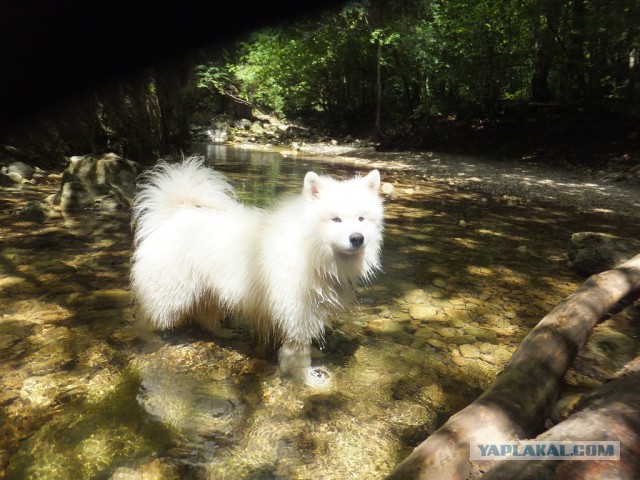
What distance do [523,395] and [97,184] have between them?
304 inches

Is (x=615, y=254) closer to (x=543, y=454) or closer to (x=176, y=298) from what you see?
(x=543, y=454)

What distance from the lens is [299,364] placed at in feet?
9.32

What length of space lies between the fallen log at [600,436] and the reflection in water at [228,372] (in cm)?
90

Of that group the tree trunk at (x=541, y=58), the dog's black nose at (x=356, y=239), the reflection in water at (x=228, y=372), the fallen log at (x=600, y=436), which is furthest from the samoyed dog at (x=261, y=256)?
the tree trunk at (x=541, y=58)

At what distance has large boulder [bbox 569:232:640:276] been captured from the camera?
14.4 ft

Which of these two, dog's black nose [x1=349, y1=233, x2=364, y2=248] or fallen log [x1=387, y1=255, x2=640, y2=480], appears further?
dog's black nose [x1=349, y1=233, x2=364, y2=248]

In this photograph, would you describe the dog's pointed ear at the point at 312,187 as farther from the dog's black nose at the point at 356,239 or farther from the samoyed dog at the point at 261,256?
the dog's black nose at the point at 356,239

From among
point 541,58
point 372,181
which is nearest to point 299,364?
point 372,181

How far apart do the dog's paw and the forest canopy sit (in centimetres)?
1307

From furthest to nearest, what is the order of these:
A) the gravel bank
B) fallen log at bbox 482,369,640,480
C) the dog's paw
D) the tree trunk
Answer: the tree trunk → the gravel bank → the dog's paw → fallen log at bbox 482,369,640,480

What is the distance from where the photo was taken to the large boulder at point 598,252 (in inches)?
173

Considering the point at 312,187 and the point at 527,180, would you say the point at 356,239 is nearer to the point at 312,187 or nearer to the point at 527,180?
the point at 312,187

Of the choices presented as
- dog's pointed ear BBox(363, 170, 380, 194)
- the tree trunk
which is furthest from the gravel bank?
dog's pointed ear BBox(363, 170, 380, 194)

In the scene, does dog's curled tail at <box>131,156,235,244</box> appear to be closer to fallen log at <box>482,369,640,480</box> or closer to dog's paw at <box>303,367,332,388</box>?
dog's paw at <box>303,367,332,388</box>
